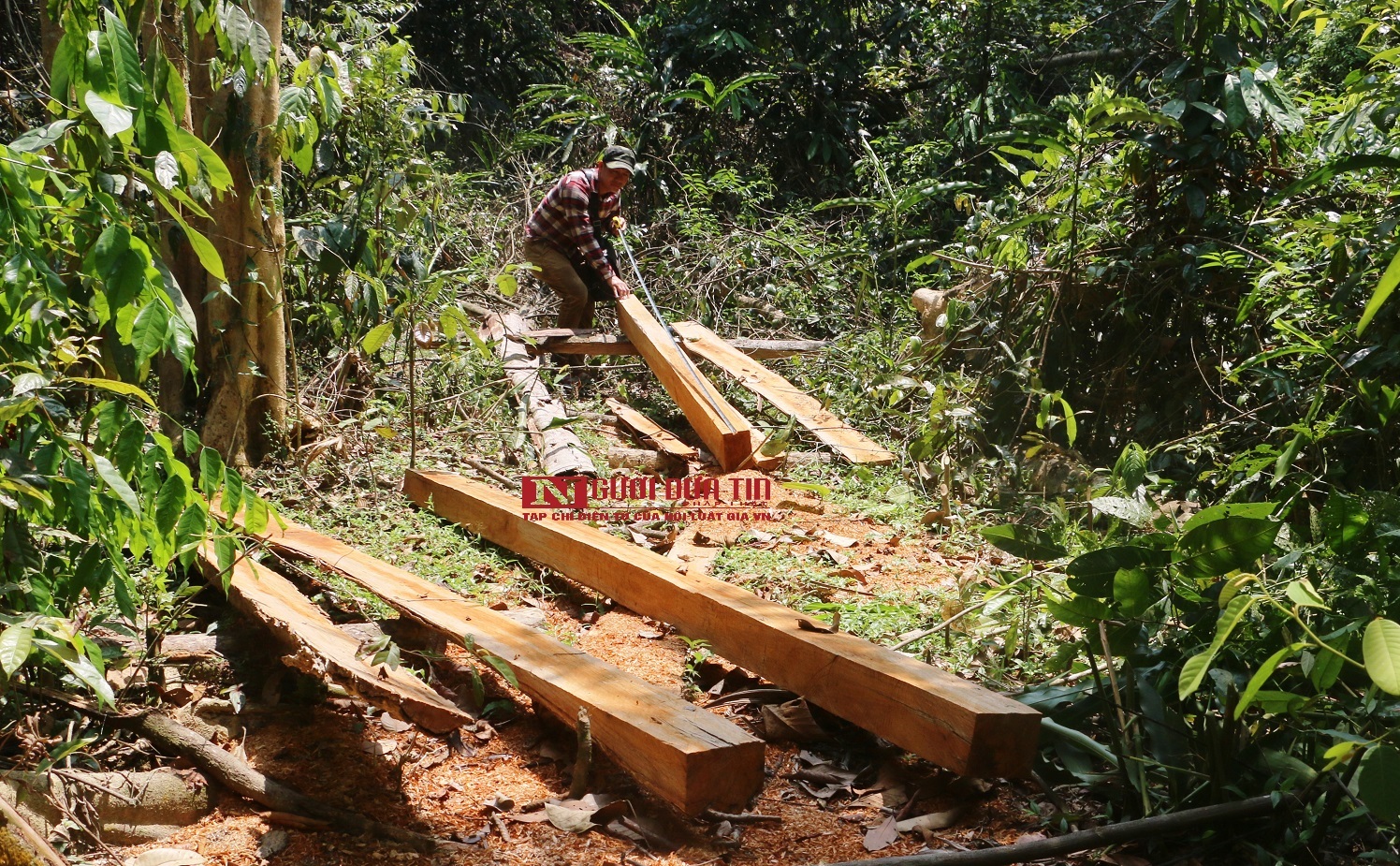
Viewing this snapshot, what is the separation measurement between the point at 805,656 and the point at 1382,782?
4.93 feet

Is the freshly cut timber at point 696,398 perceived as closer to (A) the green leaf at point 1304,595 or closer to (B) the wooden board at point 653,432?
(B) the wooden board at point 653,432

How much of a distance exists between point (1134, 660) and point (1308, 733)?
0.39 meters

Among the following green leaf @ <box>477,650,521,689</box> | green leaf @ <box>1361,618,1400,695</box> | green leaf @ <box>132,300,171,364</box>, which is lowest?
green leaf @ <box>477,650,521,689</box>

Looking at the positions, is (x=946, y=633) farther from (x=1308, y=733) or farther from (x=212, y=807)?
(x=212, y=807)

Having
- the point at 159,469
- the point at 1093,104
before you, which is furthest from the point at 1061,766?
the point at 1093,104

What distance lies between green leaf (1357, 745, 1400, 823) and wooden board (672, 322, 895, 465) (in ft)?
12.5

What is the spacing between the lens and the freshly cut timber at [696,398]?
5.53 meters

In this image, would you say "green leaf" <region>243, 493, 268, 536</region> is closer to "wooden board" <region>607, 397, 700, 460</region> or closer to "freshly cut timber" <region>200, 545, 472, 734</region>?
"freshly cut timber" <region>200, 545, 472, 734</region>

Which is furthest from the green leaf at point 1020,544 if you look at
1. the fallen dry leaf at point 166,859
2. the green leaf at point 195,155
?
the fallen dry leaf at point 166,859

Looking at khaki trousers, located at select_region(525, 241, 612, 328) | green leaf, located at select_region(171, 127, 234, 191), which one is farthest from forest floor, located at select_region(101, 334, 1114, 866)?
khaki trousers, located at select_region(525, 241, 612, 328)

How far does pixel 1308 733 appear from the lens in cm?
233

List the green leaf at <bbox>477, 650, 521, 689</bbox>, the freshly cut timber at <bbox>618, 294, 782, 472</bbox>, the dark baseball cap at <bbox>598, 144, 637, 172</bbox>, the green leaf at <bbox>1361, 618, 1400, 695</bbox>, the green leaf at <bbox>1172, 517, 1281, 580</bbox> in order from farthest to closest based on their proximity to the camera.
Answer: the dark baseball cap at <bbox>598, 144, 637, 172</bbox>, the freshly cut timber at <bbox>618, 294, 782, 472</bbox>, the green leaf at <bbox>477, 650, 521, 689</bbox>, the green leaf at <bbox>1172, 517, 1281, 580</bbox>, the green leaf at <bbox>1361, 618, 1400, 695</bbox>

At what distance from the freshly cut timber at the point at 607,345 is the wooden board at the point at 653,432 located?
0.40 m

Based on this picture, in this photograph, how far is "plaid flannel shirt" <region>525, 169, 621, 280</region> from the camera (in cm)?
721
